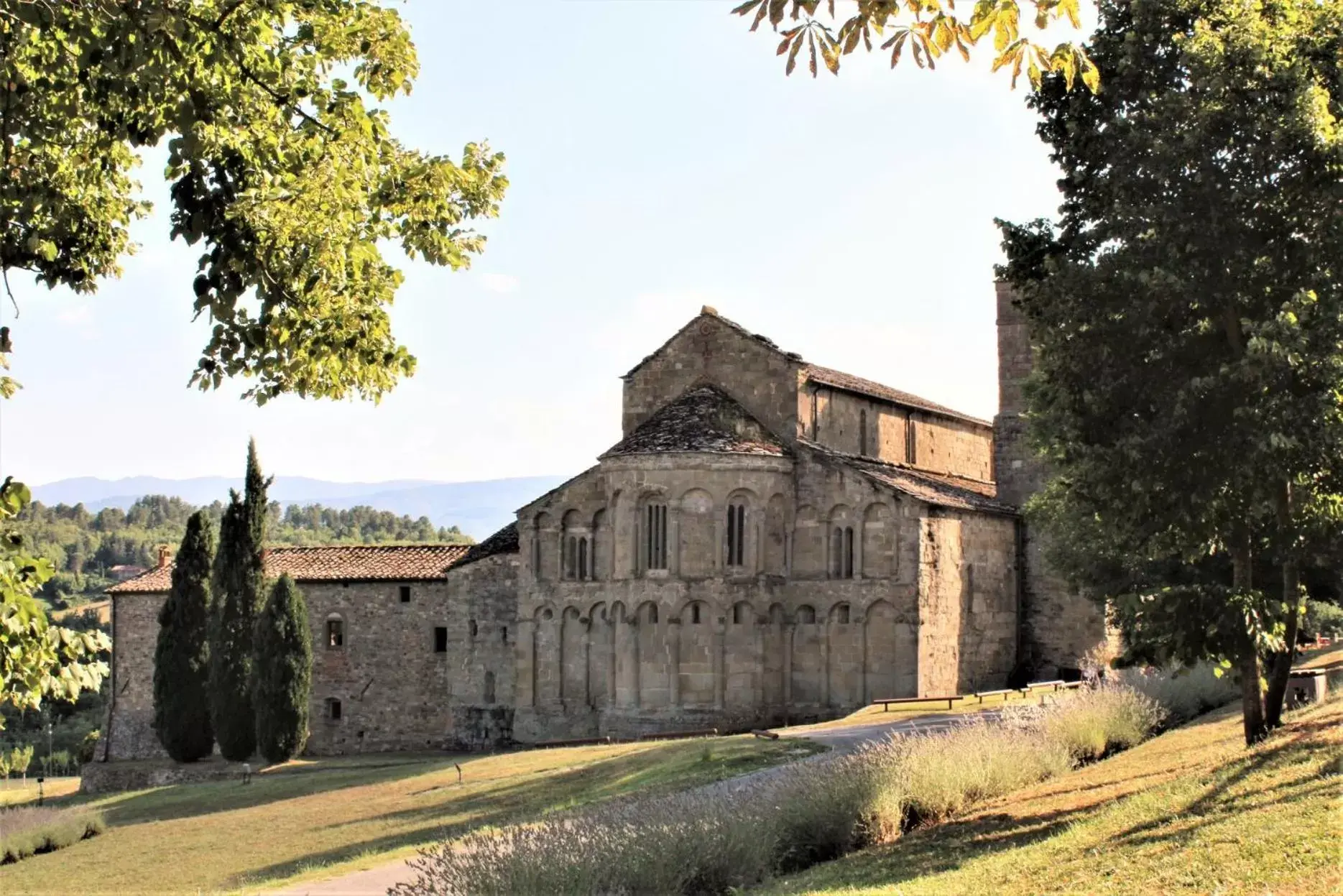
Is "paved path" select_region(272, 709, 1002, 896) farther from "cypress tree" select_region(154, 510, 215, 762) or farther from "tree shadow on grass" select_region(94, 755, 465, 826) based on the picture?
"cypress tree" select_region(154, 510, 215, 762)

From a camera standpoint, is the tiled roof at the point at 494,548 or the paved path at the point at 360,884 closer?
the paved path at the point at 360,884

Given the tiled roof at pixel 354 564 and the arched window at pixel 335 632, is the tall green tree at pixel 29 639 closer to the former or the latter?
the tiled roof at pixel 354 564

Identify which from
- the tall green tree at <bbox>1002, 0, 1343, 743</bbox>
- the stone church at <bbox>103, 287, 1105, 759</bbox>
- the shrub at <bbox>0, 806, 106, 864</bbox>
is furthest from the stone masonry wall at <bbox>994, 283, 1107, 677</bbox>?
the shrub at <bbox>0, 806, 106, 864</bbox>

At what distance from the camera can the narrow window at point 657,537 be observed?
111ft

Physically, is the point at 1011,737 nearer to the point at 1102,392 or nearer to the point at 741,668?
the point at 1102,392

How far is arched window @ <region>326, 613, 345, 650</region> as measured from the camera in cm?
4238

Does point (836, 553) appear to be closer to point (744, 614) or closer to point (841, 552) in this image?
point (841, 552)

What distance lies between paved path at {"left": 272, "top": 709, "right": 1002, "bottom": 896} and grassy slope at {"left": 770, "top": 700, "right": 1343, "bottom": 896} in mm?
4248

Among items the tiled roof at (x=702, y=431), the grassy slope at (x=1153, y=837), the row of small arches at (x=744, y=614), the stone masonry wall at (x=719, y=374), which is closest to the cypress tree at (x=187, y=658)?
the row of small arches at (x=744, y=614)

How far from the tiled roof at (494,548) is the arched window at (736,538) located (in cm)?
806

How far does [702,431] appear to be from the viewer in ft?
113

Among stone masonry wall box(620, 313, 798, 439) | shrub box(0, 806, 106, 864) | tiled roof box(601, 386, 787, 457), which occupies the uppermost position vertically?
stone masonry wall box(620, 313, 798, 439)

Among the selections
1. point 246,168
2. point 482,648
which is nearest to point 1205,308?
point 246,168

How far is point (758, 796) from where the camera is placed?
16.2m
